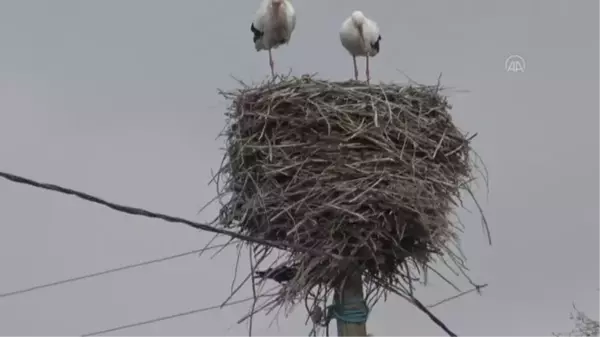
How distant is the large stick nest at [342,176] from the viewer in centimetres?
434

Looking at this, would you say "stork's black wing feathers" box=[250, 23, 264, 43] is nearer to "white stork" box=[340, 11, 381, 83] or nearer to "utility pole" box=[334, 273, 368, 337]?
"white stork" box=[340, 11, 381, 83]

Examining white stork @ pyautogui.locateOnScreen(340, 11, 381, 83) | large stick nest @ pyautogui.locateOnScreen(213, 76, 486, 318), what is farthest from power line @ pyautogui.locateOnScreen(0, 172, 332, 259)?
white stork @ pyautogui.locateOnScreen(340, 11, 381, 83)

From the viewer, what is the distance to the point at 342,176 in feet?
14.6

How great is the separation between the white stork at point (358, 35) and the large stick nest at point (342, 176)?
2907 mm

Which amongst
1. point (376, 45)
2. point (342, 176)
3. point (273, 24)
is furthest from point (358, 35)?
point (342, 176)

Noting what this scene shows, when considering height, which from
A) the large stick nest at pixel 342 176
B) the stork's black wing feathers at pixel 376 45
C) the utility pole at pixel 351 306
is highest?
the stork's black wing feathers at pixel 376 45

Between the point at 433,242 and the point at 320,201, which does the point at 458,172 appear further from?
the point at 320,201

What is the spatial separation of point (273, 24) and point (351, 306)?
12.9 ft

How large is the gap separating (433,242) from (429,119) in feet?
2.05

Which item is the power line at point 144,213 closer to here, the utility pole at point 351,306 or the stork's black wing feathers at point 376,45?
the utility pole at point 351,306

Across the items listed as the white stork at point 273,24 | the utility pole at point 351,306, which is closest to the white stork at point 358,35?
the white stork at point 273,24

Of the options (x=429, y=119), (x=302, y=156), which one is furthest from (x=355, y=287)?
(x=429, y=119)

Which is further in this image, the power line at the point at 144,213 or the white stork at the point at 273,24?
the white stork at the point at 273,24

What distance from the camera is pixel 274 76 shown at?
5.00 meters
